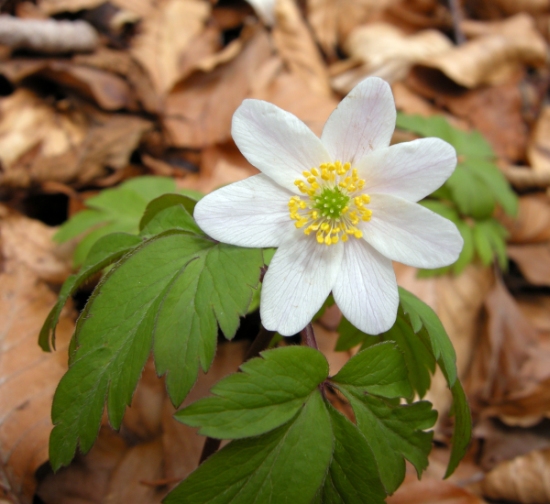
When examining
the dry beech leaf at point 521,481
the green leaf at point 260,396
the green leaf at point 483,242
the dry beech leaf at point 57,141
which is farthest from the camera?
the dry beech leaf at point 57,141

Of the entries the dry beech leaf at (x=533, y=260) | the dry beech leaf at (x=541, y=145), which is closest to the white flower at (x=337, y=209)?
the dry beech leaf at (x=533, y=260)

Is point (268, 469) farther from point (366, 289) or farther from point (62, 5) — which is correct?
point (62, 5)

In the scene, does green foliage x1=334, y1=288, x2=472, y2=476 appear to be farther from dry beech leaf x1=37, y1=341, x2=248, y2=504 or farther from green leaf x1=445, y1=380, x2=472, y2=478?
dry beech leaf x1=37, y1=341, x2=248, y2=504

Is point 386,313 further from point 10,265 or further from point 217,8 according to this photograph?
point 217,8

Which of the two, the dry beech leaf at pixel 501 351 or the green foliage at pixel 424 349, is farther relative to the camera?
the dry beech leaf at pixel 501 351

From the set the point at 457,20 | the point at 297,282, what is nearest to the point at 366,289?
the point at 297,282

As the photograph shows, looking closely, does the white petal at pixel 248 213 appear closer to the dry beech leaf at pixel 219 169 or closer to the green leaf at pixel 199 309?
the green leaf at pixel 199 309

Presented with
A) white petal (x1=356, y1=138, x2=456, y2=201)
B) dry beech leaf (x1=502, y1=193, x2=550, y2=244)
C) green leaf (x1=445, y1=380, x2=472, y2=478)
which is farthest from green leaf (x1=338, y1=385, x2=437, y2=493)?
dry beech leaf (x1=502, y1=193, x2=550, y2=244)
